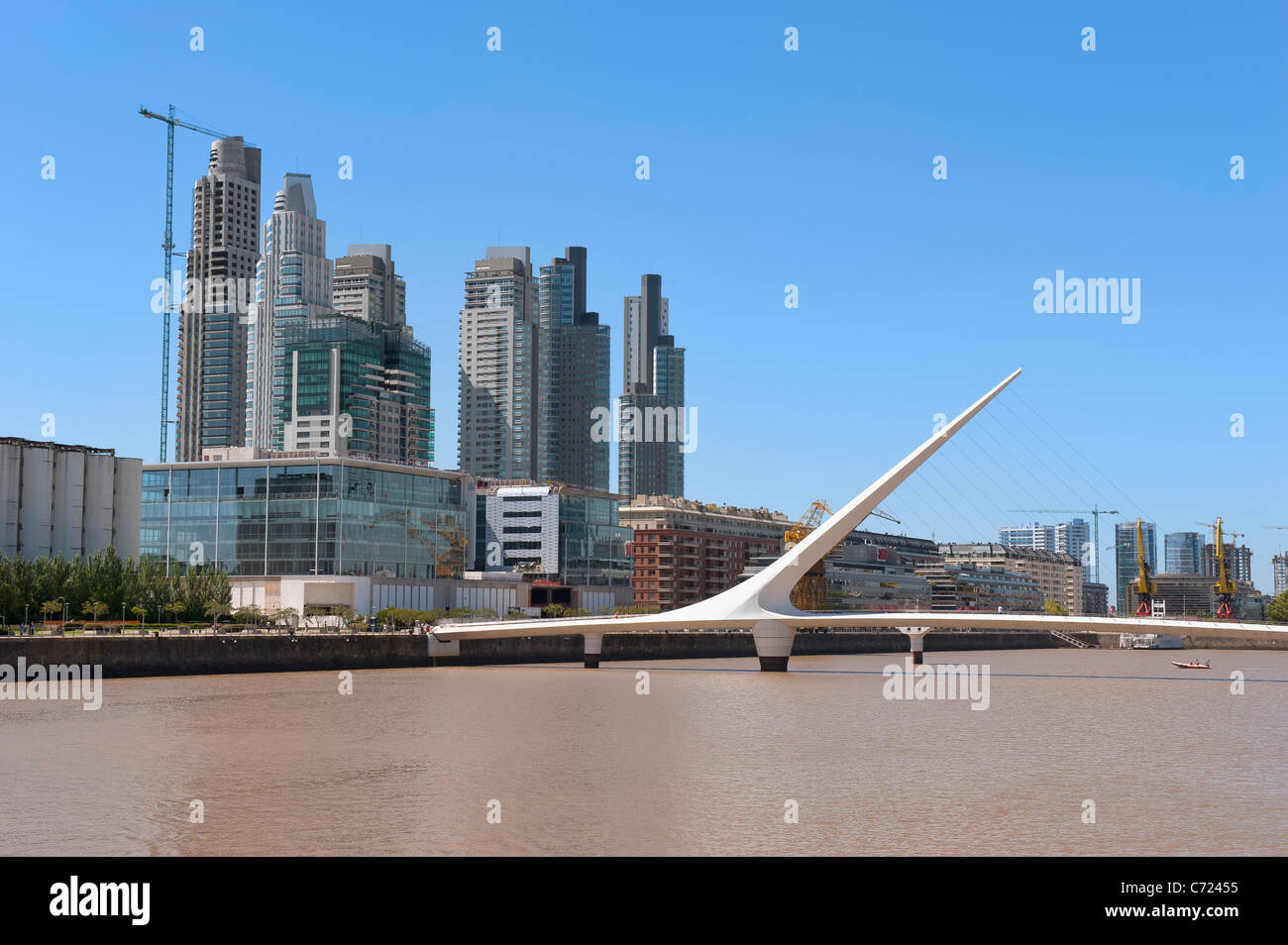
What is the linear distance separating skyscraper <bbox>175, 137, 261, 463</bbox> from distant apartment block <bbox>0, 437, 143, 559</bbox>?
361 feet

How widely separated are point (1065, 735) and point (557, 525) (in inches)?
2633

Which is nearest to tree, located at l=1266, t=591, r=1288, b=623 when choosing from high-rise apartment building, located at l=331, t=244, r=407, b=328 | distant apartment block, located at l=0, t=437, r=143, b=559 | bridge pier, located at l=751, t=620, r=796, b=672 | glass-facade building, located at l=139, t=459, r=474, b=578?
glass-facade building, located at l=139, t=459, r=474, b=578

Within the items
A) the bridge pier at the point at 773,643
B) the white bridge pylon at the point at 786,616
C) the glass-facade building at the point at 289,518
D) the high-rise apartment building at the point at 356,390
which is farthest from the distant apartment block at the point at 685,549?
the bridge pier at the point at 773,643

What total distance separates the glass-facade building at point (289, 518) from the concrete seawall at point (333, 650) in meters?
15.0

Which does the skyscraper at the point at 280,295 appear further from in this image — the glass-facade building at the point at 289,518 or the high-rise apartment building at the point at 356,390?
the glass-facade building at the point at 289,518

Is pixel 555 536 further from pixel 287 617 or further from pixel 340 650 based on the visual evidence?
pixel 340 650

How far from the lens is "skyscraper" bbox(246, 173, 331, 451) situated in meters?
177

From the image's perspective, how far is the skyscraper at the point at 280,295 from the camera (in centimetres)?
17725

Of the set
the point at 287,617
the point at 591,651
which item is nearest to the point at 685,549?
the point at 287,617

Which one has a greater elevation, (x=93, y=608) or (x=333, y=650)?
(x=93, y=608)

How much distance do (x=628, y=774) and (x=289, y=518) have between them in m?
56.5

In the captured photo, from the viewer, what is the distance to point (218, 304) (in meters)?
184
